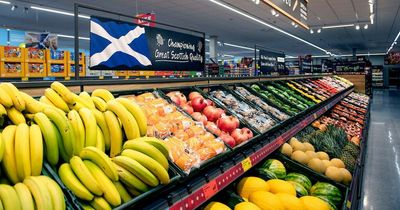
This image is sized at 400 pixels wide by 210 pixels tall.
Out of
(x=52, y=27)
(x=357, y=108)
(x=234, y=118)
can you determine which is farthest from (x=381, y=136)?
(x=52, y=27)

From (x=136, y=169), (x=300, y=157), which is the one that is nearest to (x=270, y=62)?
(x=300, y=157)

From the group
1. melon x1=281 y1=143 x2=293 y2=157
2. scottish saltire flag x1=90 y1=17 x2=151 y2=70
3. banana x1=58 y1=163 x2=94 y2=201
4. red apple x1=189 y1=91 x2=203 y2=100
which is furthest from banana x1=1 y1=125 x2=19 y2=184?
melon x1=281 y1=143 x2=293 y2=157

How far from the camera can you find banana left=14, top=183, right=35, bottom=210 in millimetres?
770

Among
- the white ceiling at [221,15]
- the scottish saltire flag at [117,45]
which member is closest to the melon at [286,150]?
the scottish saltire flag at [117,45]

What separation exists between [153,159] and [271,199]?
0.95 metres

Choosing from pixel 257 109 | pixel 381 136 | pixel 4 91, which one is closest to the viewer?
pixel 4 91

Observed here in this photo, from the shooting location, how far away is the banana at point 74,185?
0.94 m

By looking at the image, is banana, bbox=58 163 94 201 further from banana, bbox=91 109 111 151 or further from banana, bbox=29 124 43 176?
banana, bbox=91 109 111 151

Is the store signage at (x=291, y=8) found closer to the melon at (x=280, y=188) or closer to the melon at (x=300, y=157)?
the melon at (x=300, y=157)

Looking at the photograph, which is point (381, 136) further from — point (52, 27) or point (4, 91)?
point (52, 27)

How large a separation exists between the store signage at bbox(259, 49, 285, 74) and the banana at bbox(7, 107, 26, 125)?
11.7 ft

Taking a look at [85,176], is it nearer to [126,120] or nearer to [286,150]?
[126,120]

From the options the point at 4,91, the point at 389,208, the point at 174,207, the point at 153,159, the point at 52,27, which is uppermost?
the point at 52,27

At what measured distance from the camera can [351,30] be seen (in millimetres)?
16828
